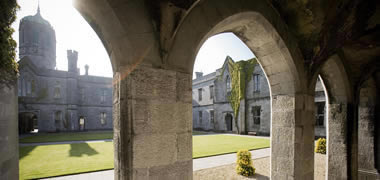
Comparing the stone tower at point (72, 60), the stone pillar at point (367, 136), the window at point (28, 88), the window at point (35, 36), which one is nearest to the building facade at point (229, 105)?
the stone pillar at point (367, 136)

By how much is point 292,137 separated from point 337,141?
253 cm

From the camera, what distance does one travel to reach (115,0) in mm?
1437

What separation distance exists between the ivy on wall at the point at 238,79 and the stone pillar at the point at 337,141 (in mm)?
13267

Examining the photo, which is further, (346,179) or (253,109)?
(253,109)

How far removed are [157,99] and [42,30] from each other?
3489 cm

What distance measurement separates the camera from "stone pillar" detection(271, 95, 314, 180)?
9.87 ft

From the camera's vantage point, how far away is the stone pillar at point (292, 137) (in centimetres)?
301

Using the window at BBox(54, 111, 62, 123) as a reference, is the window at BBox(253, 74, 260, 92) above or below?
above

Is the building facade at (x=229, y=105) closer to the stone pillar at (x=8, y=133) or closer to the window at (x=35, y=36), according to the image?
the stone pillar at (x=8, y=133)

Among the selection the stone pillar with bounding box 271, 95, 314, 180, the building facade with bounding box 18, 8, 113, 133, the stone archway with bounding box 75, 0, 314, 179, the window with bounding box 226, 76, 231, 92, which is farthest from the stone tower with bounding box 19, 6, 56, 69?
the stone pillar with bounding box 271, 95, 314, 180

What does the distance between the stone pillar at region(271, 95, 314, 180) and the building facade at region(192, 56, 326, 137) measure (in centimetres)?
1178

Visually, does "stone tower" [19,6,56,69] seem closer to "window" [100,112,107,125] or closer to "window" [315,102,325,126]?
"window" [100,112,107,125]

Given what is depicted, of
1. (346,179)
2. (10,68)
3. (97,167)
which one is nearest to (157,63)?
(10,68)

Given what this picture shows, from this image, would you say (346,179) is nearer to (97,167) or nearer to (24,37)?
(97,167)
